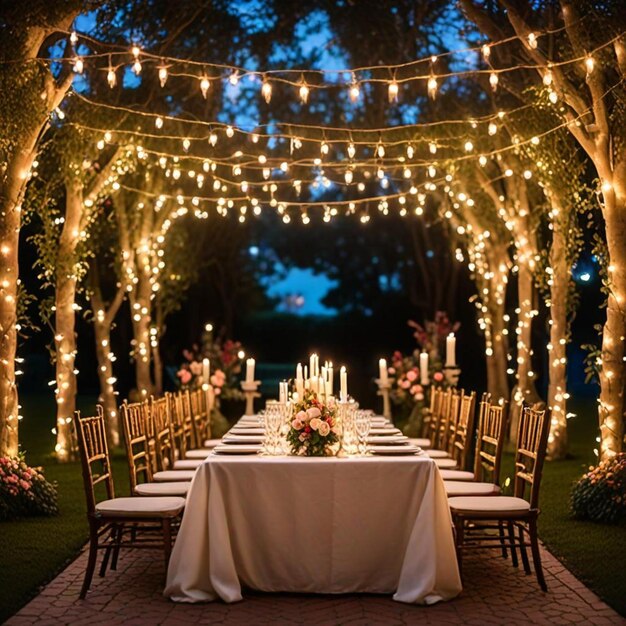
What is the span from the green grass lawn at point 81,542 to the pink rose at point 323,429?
1644 mm

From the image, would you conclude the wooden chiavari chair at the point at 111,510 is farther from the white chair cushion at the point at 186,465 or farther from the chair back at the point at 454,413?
the chair back at the point at 454,413

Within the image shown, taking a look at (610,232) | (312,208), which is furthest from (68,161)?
(312,208)

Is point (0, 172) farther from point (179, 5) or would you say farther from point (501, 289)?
point (501, 289)

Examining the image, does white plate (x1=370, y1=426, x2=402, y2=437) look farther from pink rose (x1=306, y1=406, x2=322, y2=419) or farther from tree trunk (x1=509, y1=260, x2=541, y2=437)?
tree trunk (x1=509, y1=260, x2=541, y2=437)

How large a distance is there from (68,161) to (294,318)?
51.9 feet

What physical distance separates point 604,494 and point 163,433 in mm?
3200

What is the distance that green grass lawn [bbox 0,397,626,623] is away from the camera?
18.2 feet

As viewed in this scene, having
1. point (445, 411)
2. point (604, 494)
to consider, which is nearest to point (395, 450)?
point (604, 494)

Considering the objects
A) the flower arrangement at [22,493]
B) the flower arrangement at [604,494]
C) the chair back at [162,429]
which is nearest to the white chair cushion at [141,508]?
the chair back at [162,429]

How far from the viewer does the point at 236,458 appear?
542 centimetres

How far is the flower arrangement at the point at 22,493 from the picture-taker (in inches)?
297

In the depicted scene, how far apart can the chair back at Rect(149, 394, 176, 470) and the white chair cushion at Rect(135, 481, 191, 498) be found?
2.38 ft

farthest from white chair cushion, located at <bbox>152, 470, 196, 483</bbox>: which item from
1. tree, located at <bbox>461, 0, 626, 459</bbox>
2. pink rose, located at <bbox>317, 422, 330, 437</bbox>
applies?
tree, located at <bbox>461, 0, 626, 459</bbox>

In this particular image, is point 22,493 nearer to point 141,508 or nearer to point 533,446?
point 141,508
